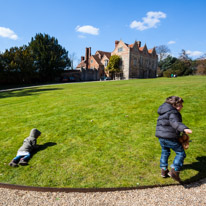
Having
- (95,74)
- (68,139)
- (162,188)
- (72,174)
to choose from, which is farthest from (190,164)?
(95,74)

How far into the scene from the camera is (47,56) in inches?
1759

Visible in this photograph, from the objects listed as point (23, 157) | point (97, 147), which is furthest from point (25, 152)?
point (97, 147)

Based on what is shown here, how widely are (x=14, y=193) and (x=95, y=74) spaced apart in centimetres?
4993

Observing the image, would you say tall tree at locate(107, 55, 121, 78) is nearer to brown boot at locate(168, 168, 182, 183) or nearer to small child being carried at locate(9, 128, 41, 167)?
small child being carried at locate(9, 128, 41, 167)

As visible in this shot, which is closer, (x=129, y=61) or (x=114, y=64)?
(x=129, y=61)

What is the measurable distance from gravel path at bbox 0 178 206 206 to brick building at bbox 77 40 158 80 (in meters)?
46.6

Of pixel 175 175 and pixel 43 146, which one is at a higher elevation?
pixel 175 175

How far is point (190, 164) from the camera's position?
461 cm

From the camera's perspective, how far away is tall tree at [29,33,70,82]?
145 ft

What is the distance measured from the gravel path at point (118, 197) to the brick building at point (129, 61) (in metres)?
46.6

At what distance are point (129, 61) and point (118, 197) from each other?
47291 mm

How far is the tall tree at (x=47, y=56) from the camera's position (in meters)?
44.2

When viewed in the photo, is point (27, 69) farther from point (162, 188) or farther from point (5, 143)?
point (162, 188)

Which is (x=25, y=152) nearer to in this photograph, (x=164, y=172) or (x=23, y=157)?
(x=23, y=157)
